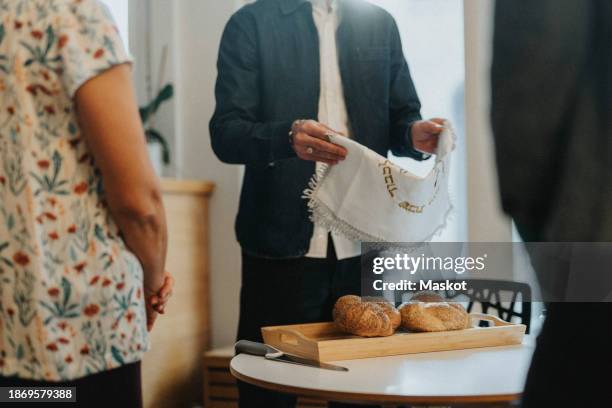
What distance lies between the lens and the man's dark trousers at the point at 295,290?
1.69 m

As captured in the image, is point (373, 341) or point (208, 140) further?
point (208, 140)

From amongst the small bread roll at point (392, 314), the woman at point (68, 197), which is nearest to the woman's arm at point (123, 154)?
the woman at point (68, 197)

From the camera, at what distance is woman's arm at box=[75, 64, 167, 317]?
839mm

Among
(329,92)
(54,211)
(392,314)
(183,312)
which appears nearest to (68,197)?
(54,211)

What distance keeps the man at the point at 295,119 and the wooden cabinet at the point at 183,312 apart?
0.74 metres

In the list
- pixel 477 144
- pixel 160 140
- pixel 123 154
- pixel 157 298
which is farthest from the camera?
pixel 160 140

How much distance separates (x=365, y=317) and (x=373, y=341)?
0.05 metres

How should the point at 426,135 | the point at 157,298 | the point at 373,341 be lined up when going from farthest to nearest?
1. the point at 426,135
2. the point at 373,341
3. the point at 157,298

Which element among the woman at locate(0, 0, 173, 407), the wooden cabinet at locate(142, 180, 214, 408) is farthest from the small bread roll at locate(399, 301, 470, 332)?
the wooden cabinet at locate(142, 180, 214, 408)

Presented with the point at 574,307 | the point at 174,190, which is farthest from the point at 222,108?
the point at 574,307

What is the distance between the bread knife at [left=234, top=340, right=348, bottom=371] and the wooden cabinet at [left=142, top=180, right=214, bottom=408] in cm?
114

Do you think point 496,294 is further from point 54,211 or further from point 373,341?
point 54,211

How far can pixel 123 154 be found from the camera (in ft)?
2.83

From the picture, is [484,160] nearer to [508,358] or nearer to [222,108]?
[222,108]
